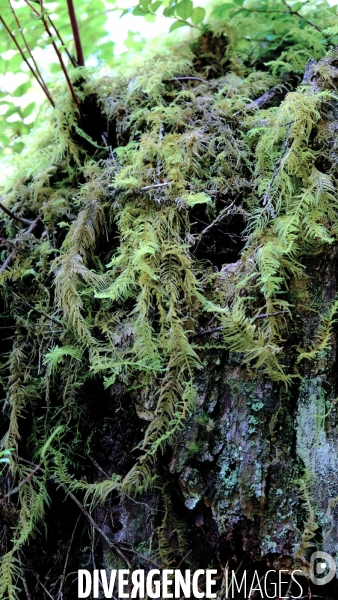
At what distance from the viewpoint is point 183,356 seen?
1349mm

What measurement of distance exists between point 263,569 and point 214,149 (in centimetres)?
137

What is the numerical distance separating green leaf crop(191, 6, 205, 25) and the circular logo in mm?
2229

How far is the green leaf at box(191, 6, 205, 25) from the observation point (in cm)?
215

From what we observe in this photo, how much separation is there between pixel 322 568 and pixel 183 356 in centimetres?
65

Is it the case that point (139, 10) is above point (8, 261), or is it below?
above

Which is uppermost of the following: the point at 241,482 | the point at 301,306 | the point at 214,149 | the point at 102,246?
the point at 214,149

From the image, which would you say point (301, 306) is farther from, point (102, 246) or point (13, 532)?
point (13, 532)

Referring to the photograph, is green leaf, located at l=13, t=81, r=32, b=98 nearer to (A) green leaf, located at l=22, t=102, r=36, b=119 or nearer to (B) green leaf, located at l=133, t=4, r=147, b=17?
(A) green leaf, located at l=22, t=102, r=36, b=119

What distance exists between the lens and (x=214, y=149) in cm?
171

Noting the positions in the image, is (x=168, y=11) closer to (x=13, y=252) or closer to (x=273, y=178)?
(x=273, y=178)

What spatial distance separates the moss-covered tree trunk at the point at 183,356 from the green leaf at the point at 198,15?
0.62 meters

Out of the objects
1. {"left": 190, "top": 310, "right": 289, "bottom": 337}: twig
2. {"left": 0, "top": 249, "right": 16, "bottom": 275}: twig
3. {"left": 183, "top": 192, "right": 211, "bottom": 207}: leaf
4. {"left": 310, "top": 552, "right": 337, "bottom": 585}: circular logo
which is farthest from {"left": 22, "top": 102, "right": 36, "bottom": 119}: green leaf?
{"left": 310, "top": 552, "right": 337, "bottom": 585}: circular logo

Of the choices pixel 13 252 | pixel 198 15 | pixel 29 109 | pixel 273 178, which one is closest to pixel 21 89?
pixel 29 109

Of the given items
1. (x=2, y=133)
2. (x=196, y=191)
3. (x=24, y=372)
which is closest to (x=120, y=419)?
(x=24, y=372)
